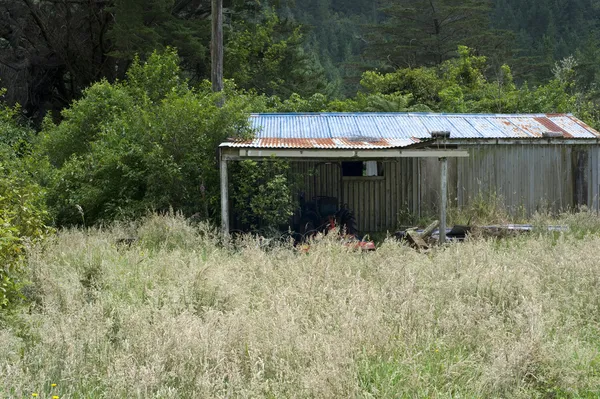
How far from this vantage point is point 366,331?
5535 mm

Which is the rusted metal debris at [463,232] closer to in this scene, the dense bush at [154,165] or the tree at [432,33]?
the dense bush at [154,165]

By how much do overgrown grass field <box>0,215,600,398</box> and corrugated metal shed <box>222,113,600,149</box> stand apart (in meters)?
6.22

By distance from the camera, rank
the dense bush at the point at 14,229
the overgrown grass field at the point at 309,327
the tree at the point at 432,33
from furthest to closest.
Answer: the tree at the point at 432,33, the dense bush at the point at 14,229, the overgrown grass field at the point at 309,327

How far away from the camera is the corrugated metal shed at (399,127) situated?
584 inches

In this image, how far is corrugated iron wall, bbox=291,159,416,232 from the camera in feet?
53.4

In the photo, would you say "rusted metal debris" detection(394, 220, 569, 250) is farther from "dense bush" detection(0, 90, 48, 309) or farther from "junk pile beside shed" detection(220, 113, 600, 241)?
"dense bush" detection(0, 90, 48, 309)

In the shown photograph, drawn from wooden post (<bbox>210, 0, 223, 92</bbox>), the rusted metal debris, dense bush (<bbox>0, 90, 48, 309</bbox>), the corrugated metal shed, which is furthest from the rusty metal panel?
dense bush (<bbox>0, 90, 48, 309</bbox>)

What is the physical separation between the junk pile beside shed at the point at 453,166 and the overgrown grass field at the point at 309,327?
7270 millimetres

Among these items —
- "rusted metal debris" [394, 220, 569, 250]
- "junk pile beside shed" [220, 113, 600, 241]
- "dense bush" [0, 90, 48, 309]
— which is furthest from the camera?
"junk pile beside shed" [220, 113, 600, 241]

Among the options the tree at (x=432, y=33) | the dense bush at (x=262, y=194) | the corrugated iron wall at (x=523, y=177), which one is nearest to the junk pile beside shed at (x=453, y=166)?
the corrugated iron wall at (x=523, y=177)

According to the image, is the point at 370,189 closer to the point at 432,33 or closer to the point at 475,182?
the point at 475,182

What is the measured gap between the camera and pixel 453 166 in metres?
15.8

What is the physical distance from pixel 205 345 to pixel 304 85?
2667 centimetres

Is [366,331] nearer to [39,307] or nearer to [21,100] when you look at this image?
[39,307]
